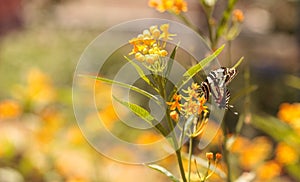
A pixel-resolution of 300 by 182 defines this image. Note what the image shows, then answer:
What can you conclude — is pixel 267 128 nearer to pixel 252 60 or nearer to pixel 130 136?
pixel 130 136

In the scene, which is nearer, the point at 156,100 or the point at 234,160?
the point at 156,100

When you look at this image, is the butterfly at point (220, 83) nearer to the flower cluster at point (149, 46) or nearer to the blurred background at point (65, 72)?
the flower cluster at point (149, 46)

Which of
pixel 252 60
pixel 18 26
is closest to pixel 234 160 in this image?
pixel 252 60

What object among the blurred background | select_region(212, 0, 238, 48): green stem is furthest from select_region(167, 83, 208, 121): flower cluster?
the blurred background

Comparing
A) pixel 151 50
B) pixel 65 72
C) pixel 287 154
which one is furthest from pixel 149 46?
pixel 65 72

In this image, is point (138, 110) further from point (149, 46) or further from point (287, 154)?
point (287, 154)
